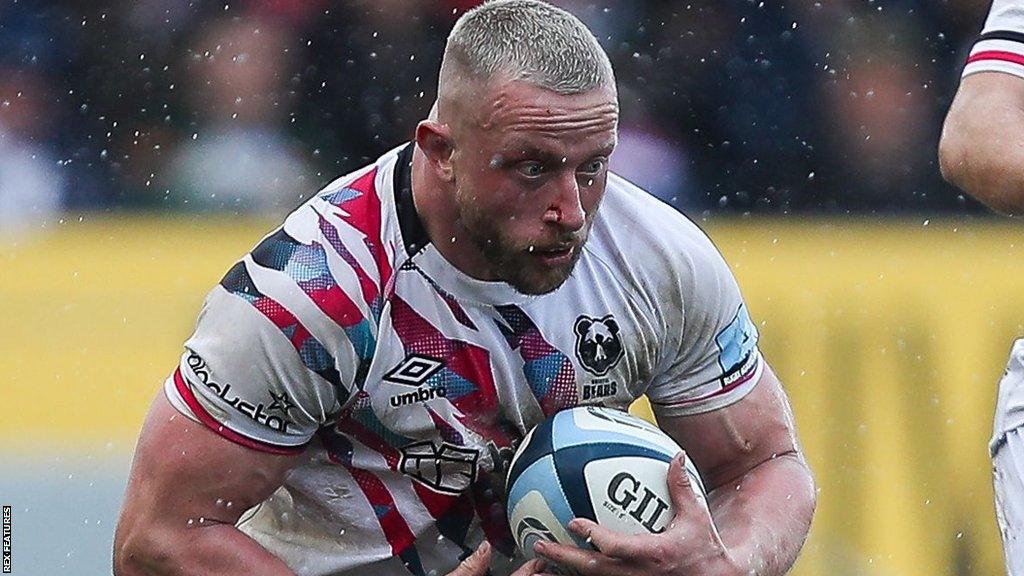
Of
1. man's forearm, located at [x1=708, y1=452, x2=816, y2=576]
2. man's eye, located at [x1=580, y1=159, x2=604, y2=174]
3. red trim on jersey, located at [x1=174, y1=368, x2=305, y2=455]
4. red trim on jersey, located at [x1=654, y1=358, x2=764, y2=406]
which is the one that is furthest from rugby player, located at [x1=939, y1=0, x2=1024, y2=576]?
red trim on jersey, located at [x1=174, y1=368, x2=305, y2=455]

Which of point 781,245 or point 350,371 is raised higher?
point 350,371

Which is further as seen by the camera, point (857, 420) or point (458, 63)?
point (857, 420)

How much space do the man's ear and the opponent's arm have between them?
2.38 ft

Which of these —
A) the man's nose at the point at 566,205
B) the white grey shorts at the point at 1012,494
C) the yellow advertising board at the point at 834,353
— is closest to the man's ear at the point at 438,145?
the man's nose at the point at 566,205

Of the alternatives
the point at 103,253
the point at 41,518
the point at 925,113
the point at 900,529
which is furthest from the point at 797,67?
the point at 41,518

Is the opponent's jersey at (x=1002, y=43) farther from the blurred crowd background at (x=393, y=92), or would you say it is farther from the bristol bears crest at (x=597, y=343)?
the blurred crowd background at (x=393, y=92)

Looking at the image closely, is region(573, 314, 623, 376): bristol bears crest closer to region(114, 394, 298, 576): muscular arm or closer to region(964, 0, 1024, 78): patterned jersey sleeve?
region(114, 394, 298, 576): muscular arm

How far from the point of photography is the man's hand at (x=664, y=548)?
10.8ft

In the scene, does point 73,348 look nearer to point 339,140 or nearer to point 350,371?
point 339,140

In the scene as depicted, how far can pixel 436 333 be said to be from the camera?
3506 mm

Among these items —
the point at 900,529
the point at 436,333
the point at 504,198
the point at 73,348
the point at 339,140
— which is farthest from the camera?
the point at 339,140

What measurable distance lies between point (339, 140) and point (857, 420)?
113 inches

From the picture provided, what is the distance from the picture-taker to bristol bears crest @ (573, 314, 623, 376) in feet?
11.7

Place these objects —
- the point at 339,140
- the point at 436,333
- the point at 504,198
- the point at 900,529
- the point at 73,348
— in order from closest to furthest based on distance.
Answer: the point at 504,198, the point at 436,333, the point at 900,529, the point at 73,348, the point at 339,140
